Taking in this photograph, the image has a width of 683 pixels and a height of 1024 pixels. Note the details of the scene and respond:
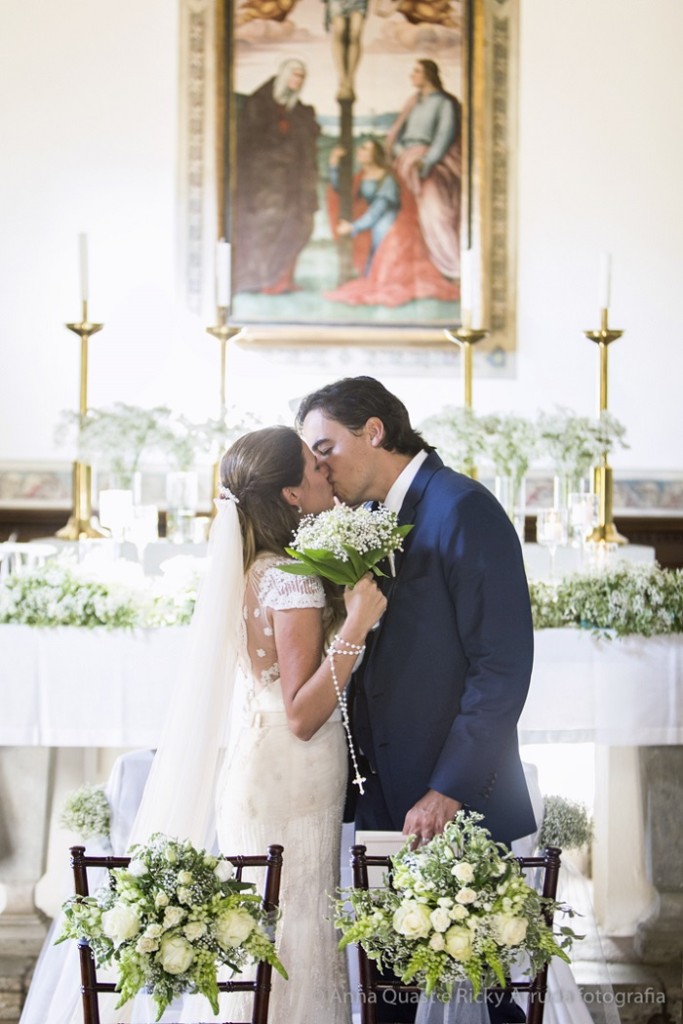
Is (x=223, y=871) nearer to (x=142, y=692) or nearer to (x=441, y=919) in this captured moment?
(x=441, y=919)

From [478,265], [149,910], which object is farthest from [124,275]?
[149,910]

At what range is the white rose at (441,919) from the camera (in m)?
2.23

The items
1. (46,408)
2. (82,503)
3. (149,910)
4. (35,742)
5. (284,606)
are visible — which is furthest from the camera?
(46,408)

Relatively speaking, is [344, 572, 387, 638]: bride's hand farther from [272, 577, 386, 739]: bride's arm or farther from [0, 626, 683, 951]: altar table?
[0, 626, 683, 951]: altar table

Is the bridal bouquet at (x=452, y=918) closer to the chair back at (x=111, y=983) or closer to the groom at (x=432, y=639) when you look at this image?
the chair back at (x=111, y=983)

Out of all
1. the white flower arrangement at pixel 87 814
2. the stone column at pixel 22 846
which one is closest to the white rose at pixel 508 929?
the white flower arrangement at pixel 87 814

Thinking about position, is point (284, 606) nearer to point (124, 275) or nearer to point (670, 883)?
point (670, 883)

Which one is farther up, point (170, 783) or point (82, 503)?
point (82, 503)

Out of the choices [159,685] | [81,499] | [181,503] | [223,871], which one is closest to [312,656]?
[223,871]

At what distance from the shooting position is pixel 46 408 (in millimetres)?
7566

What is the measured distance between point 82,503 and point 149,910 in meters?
3.18

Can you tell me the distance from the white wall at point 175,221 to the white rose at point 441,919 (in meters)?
5.57

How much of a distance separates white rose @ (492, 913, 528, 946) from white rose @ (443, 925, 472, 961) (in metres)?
0.05

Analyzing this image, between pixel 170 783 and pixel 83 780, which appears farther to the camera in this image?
pixel 83 780
